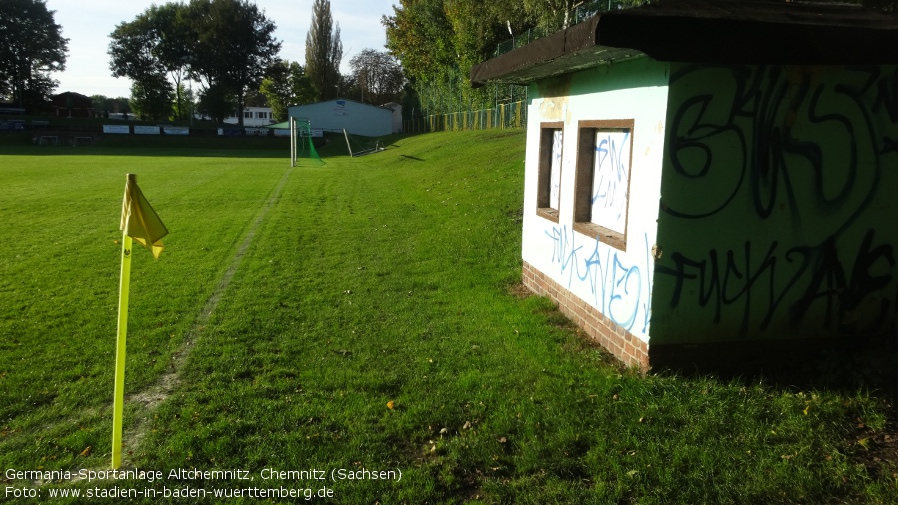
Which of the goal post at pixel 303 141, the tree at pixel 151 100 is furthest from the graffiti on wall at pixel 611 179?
the tree at pixel 151 100

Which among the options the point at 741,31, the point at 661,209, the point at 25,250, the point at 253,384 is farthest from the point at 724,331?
the point at 25,250

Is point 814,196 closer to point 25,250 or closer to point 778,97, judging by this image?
point 778,97

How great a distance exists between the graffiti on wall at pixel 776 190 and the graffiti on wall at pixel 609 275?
0.22m

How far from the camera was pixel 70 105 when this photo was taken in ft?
287

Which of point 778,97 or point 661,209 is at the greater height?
point 778,97

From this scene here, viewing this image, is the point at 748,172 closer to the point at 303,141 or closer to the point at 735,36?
the point at 735,36

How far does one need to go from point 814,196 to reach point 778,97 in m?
0.81

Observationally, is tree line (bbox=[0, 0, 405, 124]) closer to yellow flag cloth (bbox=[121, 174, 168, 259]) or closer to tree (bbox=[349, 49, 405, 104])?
tree (bbox=[349, 49, 405, 104])

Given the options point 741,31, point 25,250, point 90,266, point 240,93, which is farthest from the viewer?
point 240,93

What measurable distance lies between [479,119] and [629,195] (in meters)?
39.3

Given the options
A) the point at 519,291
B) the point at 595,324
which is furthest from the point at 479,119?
the point at 595,324

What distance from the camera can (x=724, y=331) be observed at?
5.26 m

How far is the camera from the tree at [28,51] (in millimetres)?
80438

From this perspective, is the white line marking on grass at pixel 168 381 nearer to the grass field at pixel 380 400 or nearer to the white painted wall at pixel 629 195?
the grass field at pixel 380 400
